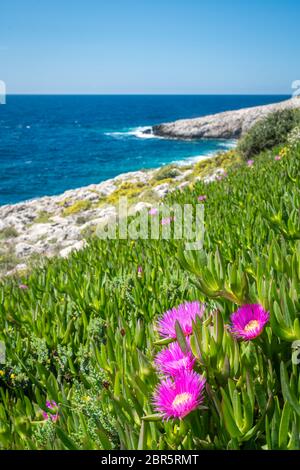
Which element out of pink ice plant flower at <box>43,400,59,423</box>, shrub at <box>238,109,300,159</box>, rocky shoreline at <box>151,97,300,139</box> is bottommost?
pink ice plant flower at <box>43,400,59,423</box>

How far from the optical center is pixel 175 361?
1.07m

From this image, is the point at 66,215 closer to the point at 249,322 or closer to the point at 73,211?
the point at 73,211

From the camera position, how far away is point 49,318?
7.04ft

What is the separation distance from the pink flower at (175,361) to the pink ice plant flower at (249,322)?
15 centimetres

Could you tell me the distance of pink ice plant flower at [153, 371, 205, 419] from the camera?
36.4 inches

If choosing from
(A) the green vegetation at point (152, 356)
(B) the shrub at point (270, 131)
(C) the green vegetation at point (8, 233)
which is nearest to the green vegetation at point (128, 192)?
(C) the green vegetation at point (8, 233)

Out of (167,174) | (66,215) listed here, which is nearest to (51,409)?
(66,215)

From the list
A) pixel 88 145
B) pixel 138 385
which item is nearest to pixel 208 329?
pixel 138 385

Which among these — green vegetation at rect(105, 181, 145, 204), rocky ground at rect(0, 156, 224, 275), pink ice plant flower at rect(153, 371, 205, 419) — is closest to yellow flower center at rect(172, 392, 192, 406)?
pink ice plant flower at rect(153, 371, 205, 419)

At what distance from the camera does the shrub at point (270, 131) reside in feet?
40.8

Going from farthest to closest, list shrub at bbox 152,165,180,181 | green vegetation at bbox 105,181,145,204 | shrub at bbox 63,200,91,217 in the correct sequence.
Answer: shrub at bbox 152,165,180,181 → shrub at bbox 63,200,91,217 → green vegetation at bbox 105,181,145,204

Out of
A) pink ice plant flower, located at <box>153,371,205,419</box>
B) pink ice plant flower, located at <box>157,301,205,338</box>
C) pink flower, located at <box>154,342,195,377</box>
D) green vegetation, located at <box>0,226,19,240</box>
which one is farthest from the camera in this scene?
green vegetation, located at <box>0,226,19,240</box>

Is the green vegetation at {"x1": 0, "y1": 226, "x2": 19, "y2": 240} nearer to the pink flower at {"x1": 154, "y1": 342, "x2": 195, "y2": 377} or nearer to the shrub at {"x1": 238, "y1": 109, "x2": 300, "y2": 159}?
the shrub at {"x1": 238, "y1": 109, "x2": 300, "y2": 159}
